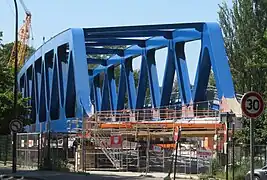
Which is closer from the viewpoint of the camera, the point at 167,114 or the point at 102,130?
the point at 102,130

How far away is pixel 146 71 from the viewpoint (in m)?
78.2

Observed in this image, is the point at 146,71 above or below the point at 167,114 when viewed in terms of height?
above

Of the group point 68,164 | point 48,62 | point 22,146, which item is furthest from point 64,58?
point 68,164

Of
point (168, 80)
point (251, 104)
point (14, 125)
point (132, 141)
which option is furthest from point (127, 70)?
point (251, 104)

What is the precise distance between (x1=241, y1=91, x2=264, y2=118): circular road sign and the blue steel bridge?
108 ft

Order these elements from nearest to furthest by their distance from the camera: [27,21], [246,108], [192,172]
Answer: [246,108], [192,172], [27,21]

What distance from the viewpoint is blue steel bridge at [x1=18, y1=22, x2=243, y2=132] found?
56.1 m

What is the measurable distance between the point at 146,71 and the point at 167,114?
20.1 metres

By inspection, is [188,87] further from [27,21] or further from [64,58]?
[27,21]

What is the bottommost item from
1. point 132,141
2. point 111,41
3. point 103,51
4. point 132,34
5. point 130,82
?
point 132,141

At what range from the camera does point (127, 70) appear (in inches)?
3327

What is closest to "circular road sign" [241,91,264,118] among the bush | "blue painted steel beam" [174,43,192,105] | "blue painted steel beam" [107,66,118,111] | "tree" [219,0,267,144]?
the bush

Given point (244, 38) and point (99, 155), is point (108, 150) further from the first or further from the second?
point (244, 38)

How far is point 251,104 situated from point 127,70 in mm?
70129
